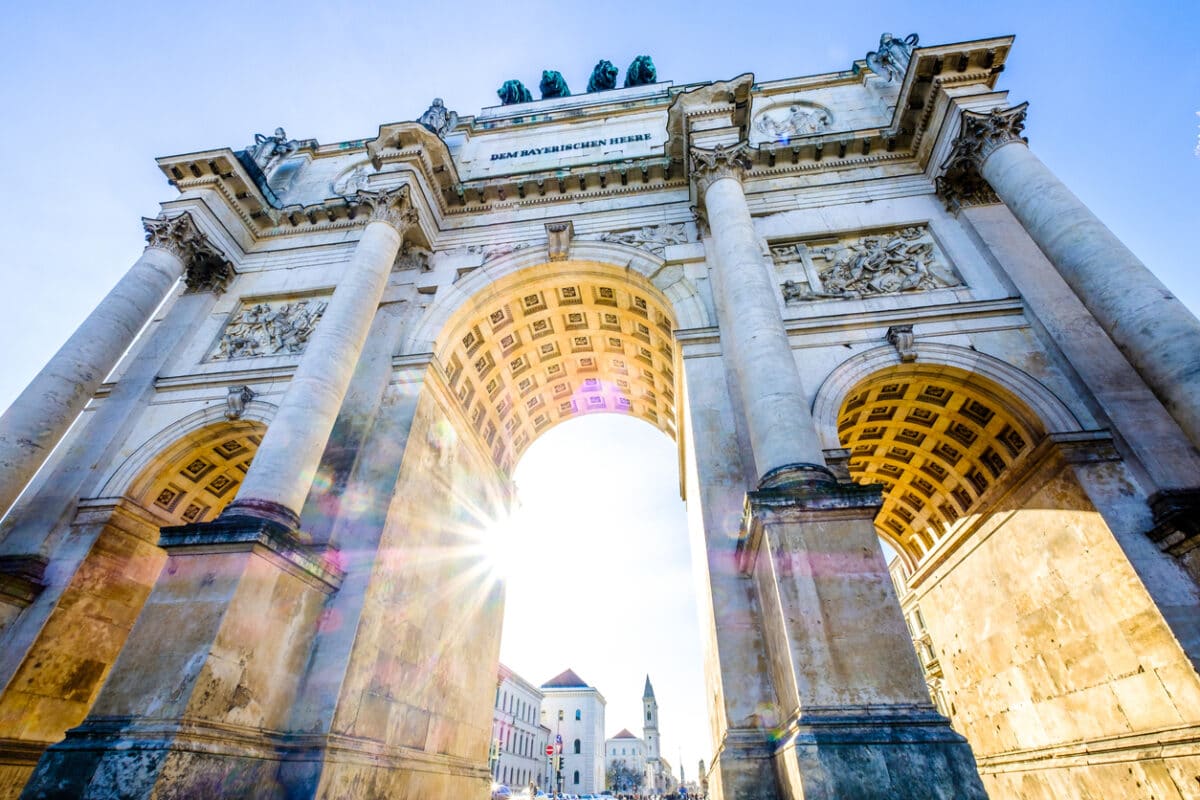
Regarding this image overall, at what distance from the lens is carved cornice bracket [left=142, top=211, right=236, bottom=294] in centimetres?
1467

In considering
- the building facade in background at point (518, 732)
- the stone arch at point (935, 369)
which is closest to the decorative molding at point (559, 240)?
the stone arch at point (935, 369)

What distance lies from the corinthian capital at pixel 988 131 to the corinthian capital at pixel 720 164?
4.95 metres

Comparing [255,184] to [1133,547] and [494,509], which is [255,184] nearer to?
[494,509]

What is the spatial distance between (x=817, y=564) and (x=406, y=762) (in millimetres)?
8489

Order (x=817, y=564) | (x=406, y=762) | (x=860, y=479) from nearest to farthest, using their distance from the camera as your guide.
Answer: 1. (x=817, y=564)
2. (x=406, y=762)
3. (x=860, y=479)

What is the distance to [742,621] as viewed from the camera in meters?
8.64

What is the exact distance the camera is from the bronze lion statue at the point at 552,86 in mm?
25391

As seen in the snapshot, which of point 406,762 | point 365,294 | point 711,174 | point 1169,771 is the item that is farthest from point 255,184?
point 1169,771

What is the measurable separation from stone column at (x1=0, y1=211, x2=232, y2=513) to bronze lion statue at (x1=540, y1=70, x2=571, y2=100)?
1626cm

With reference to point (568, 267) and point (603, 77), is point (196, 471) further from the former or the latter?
point (603, 77)

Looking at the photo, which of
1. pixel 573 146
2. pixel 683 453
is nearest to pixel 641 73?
pixel 573 146

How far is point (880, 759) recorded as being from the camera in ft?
17.7

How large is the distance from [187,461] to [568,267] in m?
10.6

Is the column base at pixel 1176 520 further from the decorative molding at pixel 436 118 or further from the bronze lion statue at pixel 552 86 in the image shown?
the bronze lion statue at pixel 552 86
